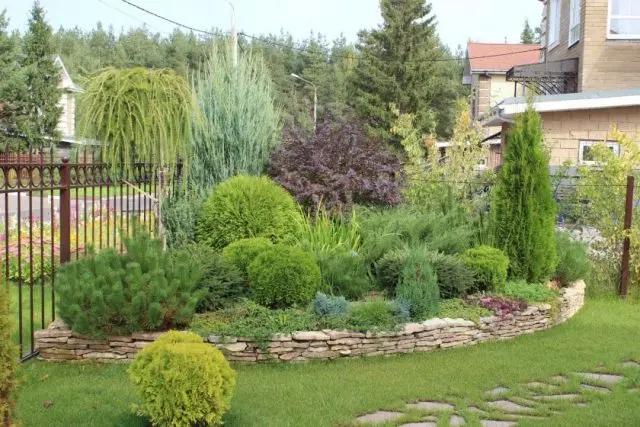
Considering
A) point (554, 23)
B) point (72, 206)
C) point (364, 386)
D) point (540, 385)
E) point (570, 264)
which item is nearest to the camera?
point (364, 386)

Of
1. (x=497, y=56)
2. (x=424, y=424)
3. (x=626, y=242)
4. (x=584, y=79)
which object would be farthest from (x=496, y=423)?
(x=497, y=56)

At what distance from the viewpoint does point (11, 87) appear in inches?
1330

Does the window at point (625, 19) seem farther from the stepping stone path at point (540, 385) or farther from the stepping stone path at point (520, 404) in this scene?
the stepping stone path at point (540, 385)

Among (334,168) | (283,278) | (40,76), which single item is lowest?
(283,278)

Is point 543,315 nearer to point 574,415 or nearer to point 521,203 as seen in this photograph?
point 521,203

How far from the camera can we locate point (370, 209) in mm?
10148

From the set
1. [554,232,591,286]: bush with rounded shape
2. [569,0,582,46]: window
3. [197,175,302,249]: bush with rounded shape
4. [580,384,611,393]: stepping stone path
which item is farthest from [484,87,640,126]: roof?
[580,384,611,393]: stepping stone path

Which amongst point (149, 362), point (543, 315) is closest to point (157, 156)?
point (149, 362)

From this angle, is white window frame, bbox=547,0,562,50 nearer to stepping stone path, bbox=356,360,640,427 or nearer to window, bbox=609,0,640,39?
window, bbox=609,0,640,39

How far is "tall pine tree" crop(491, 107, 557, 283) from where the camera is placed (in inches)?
328

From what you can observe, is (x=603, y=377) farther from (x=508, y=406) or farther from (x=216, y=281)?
(x=216, y=281)

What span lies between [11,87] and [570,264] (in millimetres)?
31814

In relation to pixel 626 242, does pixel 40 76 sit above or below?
above

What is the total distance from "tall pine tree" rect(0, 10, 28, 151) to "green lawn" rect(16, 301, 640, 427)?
3041cm
